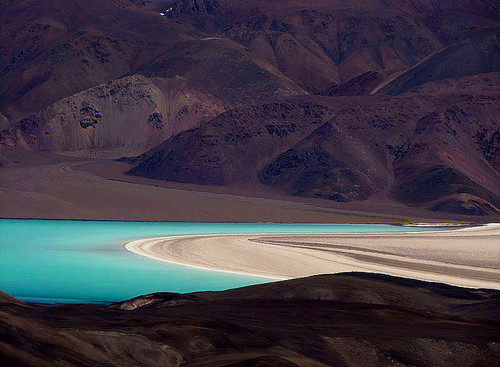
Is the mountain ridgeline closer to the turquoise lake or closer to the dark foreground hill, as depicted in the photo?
the turquoise lake

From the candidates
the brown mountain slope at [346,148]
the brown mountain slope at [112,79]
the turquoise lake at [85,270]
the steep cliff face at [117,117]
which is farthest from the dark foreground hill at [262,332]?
the brown mountain slope at [112,79]

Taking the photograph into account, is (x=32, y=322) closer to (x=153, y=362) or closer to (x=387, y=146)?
(x=153, y=362)

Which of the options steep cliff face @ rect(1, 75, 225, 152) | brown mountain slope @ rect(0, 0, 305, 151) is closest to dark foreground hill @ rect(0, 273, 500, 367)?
steep cliff face @ rect(1, 75, 225, 152)

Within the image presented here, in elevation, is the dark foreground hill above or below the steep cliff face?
below

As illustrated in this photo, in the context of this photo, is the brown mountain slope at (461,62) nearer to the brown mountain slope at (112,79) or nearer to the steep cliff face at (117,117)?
the brown mountain slope at (112,79)

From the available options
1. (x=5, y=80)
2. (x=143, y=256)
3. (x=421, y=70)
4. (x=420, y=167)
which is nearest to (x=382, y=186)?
(x=420, y=167)

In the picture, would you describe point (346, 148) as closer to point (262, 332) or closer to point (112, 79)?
point (112, 79)
